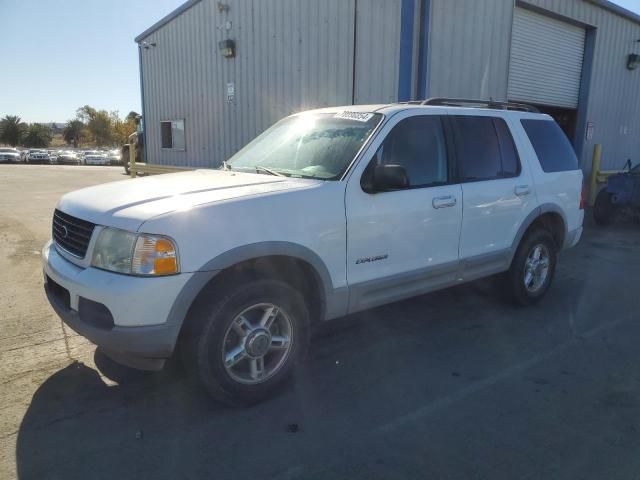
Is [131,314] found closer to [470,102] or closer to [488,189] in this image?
[488,189]

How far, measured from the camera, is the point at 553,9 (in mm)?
11039

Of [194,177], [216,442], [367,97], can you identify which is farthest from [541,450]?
[367,97]

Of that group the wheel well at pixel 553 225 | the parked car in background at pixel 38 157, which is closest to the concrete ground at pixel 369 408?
the wheel well at pixel 553 225

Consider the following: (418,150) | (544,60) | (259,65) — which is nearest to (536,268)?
(418,150)

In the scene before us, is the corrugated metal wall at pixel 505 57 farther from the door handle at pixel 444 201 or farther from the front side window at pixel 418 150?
the door handle at pixel 444 201

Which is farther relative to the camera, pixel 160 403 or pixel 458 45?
pixel 458 45

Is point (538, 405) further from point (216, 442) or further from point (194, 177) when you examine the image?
point (194, 177)

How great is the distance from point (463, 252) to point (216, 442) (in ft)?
8.35

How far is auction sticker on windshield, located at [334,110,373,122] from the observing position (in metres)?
3.86

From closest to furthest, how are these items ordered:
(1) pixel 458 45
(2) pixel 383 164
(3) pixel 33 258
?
(2) pixel 383 164 < (3) pixel 33 258 < (1) pixel 458 45

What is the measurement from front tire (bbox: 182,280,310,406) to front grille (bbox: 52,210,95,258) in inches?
32.1

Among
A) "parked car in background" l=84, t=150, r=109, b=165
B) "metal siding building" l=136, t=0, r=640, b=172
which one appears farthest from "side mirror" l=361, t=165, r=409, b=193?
"parked car in background" l=84, t=150, r=109, b=165

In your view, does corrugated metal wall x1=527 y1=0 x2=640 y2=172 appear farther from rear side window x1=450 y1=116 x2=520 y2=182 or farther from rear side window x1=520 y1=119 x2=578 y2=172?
rear side window x1=450 y1=116 x2=520 y2=182

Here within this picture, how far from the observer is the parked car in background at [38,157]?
45.9 metres
